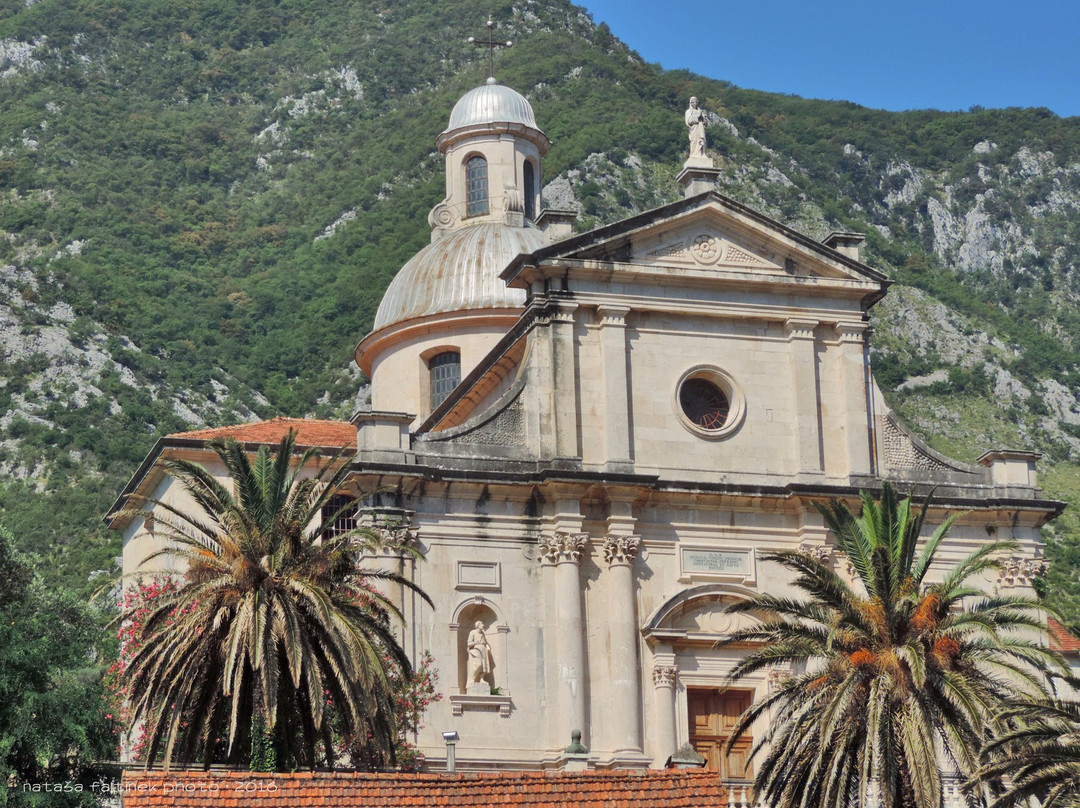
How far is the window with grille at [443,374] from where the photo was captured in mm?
51594

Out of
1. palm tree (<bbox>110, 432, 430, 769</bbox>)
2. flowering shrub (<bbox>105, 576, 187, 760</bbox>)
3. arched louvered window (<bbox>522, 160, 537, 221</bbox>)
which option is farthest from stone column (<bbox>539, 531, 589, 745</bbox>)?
arched louvered window (<bbox>522, 160, 537, 221</bbox>)

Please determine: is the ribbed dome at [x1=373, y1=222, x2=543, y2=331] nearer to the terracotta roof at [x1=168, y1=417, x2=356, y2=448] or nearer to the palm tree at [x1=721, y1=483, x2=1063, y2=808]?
the terracotta roof at [x1=168, y1=417, x2=356, y2=448]

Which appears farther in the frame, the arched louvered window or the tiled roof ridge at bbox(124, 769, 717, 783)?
the arched louvered window

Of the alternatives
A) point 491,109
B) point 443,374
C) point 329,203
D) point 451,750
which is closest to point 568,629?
point 451,750

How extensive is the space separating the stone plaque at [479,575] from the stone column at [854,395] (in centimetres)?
840

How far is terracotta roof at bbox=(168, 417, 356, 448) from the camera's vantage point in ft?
153

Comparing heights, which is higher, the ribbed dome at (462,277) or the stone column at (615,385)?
the ribbed dome at (462,277)

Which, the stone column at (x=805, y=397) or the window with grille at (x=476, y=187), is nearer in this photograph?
the stone column at (x=805, y=397)

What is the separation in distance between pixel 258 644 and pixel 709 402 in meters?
15.9

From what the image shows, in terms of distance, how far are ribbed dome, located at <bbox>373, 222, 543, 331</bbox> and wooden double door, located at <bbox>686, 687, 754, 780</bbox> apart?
14.3 meters

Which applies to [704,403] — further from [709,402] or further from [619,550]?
[619,550]

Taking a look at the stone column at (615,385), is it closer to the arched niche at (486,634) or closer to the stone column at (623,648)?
the stone column at (623,648)

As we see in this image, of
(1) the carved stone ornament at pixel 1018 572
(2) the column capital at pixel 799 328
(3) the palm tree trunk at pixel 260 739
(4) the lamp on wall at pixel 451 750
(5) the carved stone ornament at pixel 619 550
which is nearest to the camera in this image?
(3) the palm tree trunk at pixel 260 739

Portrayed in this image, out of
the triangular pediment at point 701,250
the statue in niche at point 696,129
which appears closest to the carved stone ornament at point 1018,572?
the triangular pediment at point 701,250
